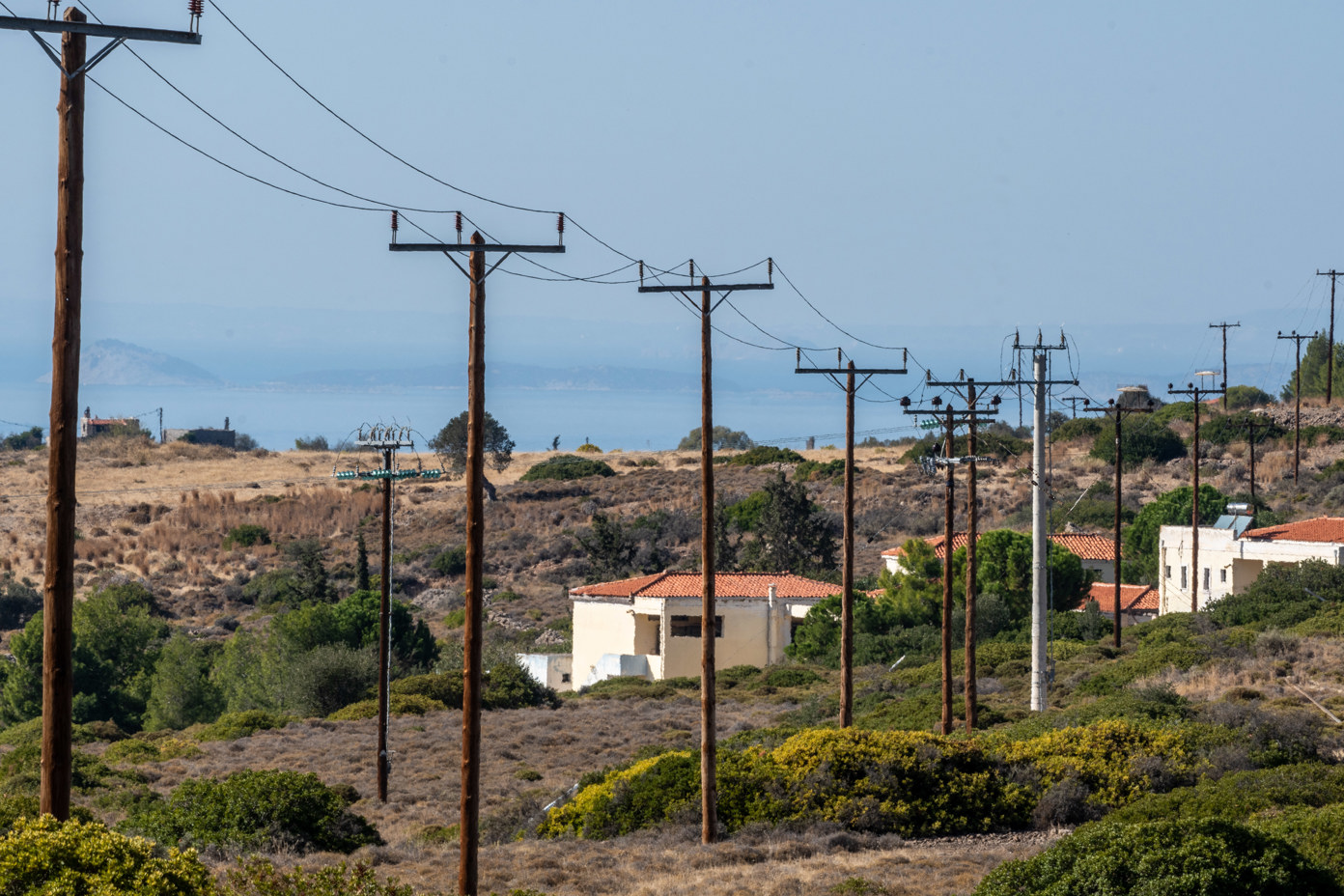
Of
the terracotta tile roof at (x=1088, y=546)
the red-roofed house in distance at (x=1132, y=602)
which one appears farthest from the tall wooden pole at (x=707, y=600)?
the terracotta tile roof at (x=1088, y=546)

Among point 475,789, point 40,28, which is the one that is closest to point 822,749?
point 475,789

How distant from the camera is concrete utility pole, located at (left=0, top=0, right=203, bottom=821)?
11.9 m

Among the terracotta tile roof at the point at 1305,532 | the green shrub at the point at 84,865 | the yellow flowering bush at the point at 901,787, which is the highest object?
the terracotta tile roof at the point at 1305,532

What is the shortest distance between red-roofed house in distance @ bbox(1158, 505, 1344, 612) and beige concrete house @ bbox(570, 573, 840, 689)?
49.7 feet

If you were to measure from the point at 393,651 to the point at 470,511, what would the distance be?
39.0 m

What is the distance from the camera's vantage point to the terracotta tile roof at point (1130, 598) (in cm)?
6216

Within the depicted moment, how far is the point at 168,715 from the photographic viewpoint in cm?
4959

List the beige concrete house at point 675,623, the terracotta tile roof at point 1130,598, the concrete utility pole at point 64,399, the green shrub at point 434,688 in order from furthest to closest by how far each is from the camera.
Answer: the terracotta tile roof at point 1130,598
the beige concrete house at point 675,623
the green shrub at point 434,688
the concrete utility pole at point 64,399

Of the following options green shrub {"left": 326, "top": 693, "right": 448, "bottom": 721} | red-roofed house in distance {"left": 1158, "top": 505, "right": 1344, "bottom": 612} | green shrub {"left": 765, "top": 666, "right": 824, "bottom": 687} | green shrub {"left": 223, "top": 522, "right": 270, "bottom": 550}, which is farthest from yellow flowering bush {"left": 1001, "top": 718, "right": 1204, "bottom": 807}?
green shrub {"left": 223, "top": 522, "right": 270, "bottom": 550}

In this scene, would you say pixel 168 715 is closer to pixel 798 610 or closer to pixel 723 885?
pixel 798 610

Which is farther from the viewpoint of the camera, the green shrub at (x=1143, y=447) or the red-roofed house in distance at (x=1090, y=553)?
the green shrub at (x=1143, y=447)

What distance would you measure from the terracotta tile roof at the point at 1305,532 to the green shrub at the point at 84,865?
167ft

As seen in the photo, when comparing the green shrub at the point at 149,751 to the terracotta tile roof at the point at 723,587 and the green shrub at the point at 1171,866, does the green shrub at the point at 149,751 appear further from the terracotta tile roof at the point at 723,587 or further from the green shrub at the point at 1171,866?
the green shrub at the point at 1171,866

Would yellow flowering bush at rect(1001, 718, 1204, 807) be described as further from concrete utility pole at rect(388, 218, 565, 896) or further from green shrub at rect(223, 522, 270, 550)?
green shrub at rect(223, 522, 270, 550)
